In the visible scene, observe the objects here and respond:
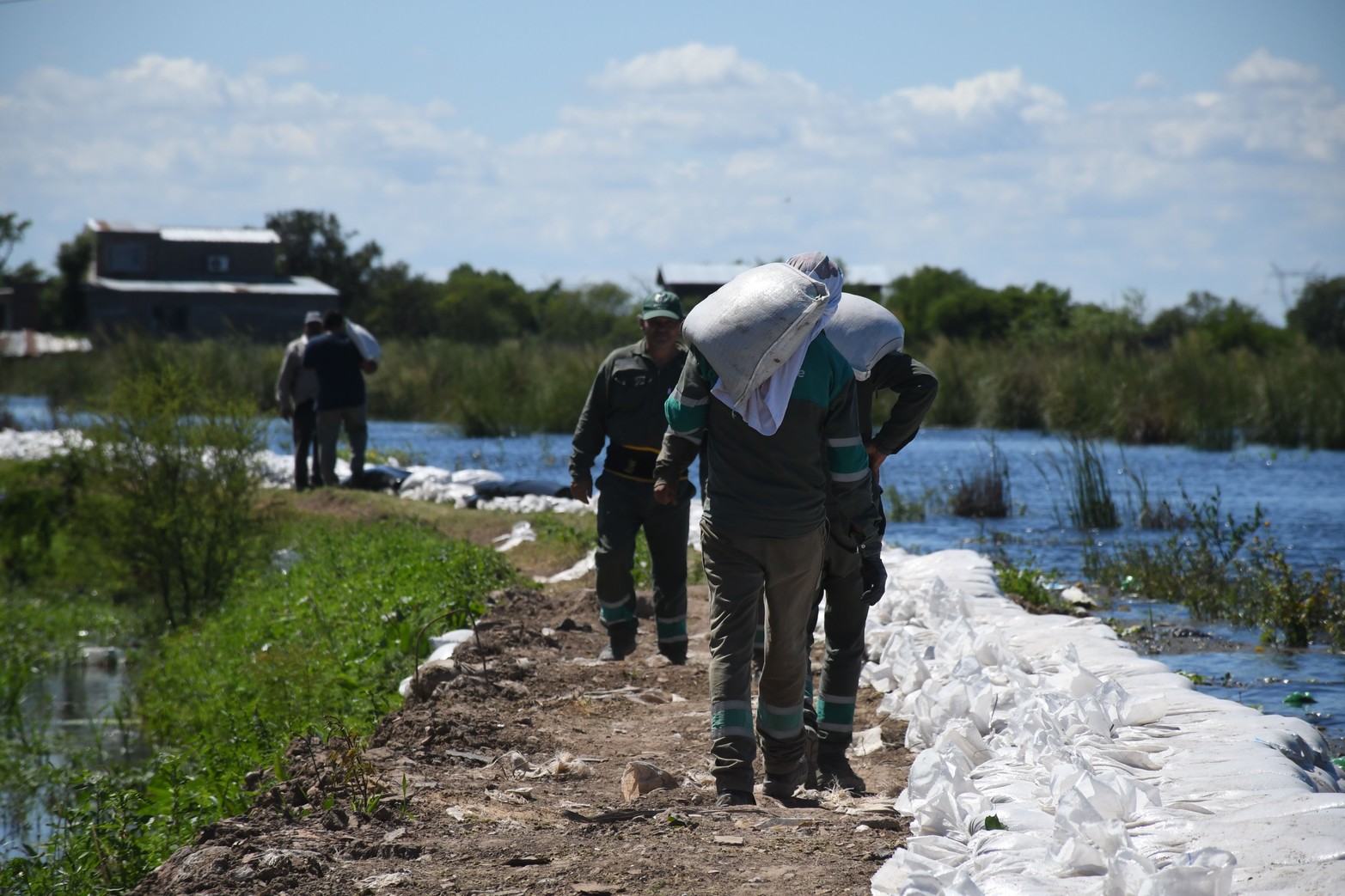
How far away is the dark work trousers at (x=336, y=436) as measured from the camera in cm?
1343

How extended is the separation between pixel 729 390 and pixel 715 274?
51.8 m

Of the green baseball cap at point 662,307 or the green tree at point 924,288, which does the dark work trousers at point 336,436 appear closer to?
the green baseball cap at point 662,307

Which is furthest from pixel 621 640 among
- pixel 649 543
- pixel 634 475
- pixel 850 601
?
pixel 850 601

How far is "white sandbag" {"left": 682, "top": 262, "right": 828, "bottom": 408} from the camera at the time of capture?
397 centimetres

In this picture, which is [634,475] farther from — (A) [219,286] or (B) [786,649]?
(A) [219,286]

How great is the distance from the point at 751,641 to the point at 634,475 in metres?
2.06

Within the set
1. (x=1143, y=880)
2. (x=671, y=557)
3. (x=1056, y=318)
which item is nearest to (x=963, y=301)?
(x=1056, y=318)

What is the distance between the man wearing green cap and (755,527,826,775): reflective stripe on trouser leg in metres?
1.67

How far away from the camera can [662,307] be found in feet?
19.7

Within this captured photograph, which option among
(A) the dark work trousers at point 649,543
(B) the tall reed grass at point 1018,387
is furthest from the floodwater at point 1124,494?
(A) the dark work trousers at point 649,543

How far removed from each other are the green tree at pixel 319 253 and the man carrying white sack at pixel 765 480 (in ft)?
202

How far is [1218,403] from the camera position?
2133 cm

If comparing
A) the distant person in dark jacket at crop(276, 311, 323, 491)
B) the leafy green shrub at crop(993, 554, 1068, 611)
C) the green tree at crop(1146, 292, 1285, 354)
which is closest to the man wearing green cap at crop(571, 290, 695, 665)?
the leafy green shrub at crop(993, 554, 1068, 611)

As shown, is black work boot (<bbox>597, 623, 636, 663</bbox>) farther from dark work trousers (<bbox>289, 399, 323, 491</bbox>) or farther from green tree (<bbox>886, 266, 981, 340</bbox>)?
green tree (<bbox>886, 266, 981, 340</bbox>)
